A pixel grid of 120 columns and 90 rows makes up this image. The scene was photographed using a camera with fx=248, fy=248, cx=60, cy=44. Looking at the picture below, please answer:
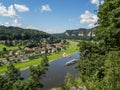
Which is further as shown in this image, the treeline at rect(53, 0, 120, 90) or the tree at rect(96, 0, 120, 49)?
the tree at rect(96, 0, 120, 49)

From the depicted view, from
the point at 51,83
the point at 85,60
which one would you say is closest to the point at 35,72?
the point at 51,83

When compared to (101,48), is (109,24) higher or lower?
higher

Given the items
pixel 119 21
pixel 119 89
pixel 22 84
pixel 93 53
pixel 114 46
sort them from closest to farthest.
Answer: pixel 119 89
pixel 119 21
pixel 114 46
pixel 93 53
pixel 22 84

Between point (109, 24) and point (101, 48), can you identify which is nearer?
point (109, 24)

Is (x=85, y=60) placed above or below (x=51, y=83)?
above

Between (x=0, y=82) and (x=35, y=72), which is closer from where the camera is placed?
(x=0, y=82)

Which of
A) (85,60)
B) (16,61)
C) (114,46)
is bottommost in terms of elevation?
(16,61)

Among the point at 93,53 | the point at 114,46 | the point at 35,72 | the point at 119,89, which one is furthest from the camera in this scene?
the point at 35,72

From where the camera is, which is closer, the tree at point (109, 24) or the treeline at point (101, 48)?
the treeline at point (101, 48)

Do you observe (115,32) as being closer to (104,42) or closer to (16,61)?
(104,42)

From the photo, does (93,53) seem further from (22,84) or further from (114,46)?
(22,84)
